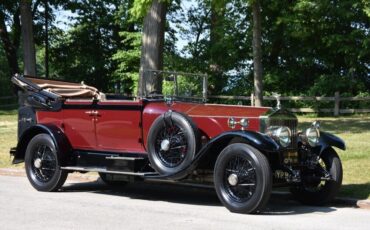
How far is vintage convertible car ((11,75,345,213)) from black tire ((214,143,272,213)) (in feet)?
0.04

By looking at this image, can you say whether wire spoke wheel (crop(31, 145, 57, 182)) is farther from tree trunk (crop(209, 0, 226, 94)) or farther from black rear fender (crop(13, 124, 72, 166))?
tree trunk (crop(209, 0, 226, 94))

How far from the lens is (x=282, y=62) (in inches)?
1229

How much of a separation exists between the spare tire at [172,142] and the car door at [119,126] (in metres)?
0.56

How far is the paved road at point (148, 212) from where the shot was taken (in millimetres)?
7180

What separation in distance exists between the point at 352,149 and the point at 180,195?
17.5 feet

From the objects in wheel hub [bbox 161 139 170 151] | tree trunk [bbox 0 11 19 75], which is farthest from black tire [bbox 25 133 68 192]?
tree trunk [bbox 0 11 19 75]

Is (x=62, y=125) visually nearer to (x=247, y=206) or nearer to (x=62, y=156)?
(x=62, y=156)

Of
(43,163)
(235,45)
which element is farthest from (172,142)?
(235,45)

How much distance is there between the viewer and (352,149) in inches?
538

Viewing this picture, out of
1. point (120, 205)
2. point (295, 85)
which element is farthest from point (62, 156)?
point (295, 85)

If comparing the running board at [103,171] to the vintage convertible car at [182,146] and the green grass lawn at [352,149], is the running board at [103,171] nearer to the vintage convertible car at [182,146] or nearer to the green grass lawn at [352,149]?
the vintage convertible car at [182,146]

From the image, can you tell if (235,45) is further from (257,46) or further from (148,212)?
(148,212)

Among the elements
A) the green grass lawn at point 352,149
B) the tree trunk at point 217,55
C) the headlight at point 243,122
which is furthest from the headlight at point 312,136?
the tree trunk at point 217,55

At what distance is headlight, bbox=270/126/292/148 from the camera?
320 inches
